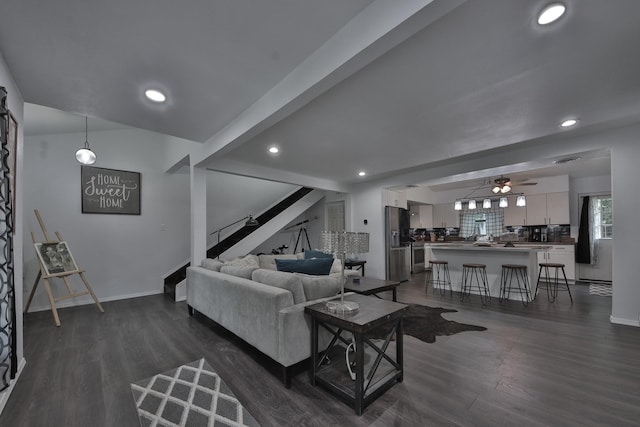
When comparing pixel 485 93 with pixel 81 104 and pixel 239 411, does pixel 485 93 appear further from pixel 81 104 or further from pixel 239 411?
pixel 81 104

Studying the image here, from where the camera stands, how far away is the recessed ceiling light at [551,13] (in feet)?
5.07

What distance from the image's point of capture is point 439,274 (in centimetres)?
577

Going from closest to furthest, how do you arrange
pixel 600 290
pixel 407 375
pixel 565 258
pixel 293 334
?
pixel 293 334, pixel 407 375, pixel 600 290, pixel 565 258

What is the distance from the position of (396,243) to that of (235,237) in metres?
3.94

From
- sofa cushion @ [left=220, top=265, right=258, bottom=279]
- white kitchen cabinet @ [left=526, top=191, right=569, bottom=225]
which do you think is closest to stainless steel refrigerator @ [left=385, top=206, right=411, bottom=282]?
white kitchen cabinet @ [left=526, top=191, right=569, bottom=225]

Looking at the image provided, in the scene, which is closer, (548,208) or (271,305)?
(271,305)

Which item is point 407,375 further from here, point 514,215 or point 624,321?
point 514,215

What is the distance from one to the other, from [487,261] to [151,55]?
5.83 m

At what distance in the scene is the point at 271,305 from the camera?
2.26 metres

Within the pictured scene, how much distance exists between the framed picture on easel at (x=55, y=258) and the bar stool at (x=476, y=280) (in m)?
6.56

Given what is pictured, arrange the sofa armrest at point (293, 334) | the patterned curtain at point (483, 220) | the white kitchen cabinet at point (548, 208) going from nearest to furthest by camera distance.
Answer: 1. the sofa armrest at point (293, 334)
2. the white kitchen cabinet at point (548, 208)
3. the patterned curtain at point (483, 220)

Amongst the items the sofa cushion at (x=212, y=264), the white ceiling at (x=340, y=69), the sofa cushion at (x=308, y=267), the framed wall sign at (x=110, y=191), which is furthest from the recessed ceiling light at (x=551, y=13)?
the framed wall sign at (x=110, y=191)

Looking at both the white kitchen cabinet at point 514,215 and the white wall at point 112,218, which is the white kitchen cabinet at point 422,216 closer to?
the white kitchen cabinet at point 514,215

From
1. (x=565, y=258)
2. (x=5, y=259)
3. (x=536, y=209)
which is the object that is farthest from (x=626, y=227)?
(x=5, y=259)
